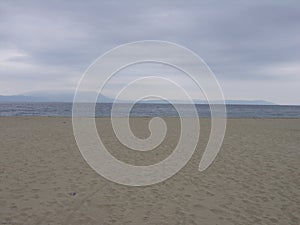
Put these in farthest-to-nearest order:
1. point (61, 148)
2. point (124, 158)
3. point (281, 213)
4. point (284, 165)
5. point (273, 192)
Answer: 1. point (61, 148)
2. point (124, 158)
3. point (284, 165)
4. point (273, 192)
5. point (281, 213)

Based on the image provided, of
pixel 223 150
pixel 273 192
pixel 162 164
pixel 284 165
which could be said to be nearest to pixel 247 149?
pixel 223 150

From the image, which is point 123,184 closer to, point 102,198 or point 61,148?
point 102,198

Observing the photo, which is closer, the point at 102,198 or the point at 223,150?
the point at 102,198

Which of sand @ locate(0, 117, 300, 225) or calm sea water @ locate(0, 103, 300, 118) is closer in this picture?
sand @ locate(0, 117, 300, 225)

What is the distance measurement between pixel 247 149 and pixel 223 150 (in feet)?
4.31

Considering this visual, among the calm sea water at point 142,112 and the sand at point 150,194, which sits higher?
the calm sea water at point 142,112

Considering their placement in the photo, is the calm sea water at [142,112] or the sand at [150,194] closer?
the sand at [150,194]

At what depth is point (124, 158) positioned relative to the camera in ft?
40.0

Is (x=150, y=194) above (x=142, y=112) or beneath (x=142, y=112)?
beneath

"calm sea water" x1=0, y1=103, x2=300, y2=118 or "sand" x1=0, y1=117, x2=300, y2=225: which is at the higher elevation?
"calm sea water" x1=0, y1=103, x2=300, y2=118

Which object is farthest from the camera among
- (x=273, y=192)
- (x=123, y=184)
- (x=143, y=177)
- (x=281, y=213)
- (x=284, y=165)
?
(x=284, y=165)

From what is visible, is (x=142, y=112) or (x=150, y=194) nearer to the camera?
(x=150, y=194)

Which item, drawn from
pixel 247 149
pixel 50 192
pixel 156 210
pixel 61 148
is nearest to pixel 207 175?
pixel 156 210

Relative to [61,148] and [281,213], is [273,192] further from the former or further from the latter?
[61,148]
